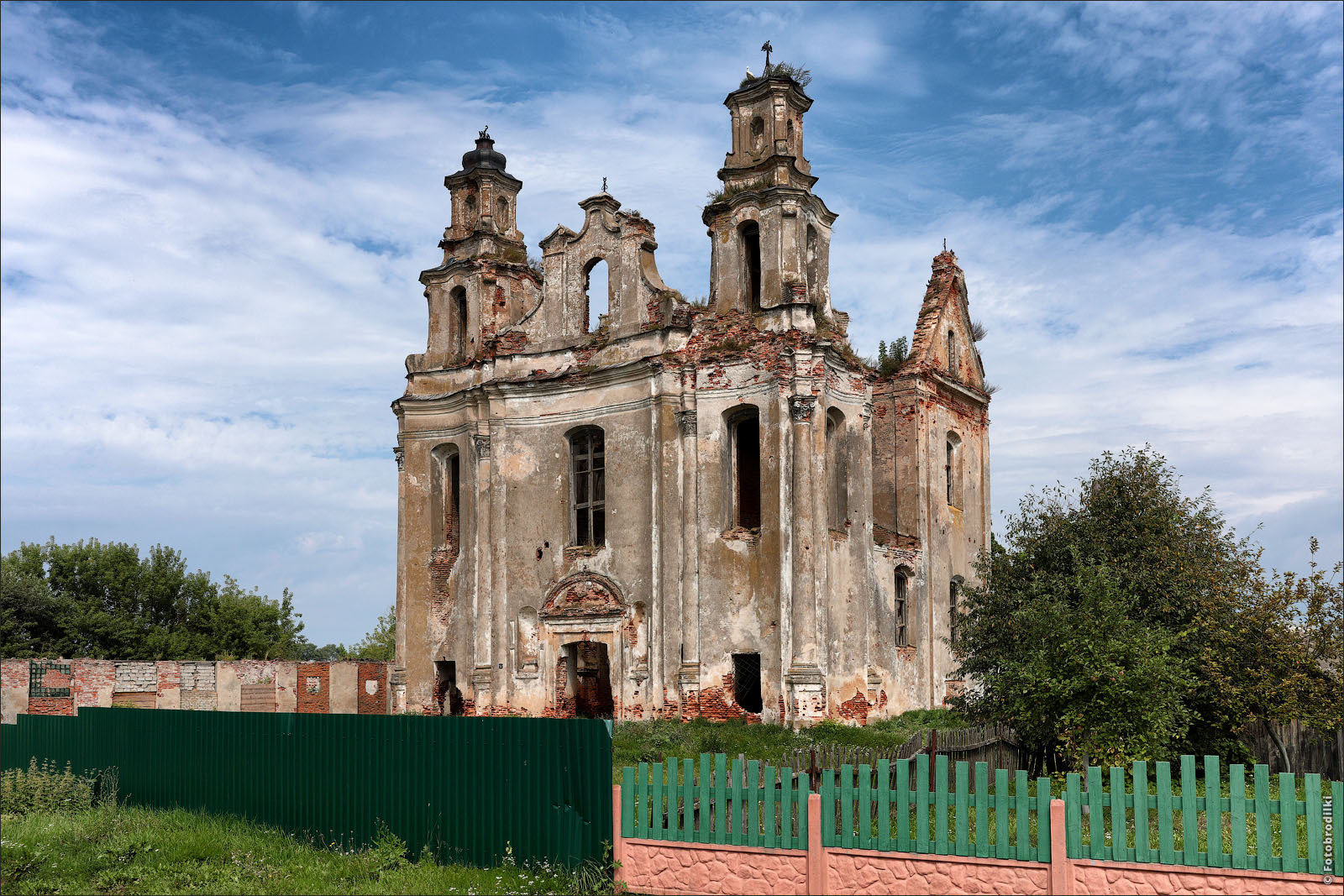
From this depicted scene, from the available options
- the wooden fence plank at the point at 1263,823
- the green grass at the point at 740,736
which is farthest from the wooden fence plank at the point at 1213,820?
the green grass at the point at 740,736

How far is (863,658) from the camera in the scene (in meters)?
26.0

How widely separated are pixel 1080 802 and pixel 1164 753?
8.73m

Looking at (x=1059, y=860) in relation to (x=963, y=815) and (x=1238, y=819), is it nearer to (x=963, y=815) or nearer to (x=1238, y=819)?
(x=963, y=815)

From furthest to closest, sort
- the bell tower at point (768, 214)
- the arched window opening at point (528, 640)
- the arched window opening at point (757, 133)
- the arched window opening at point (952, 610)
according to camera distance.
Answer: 1. the arched window opening at point (952, 610)
2. the arched window opening at point (528, 640)
3. the arched window opening at point (757, 133)
4. the bell tower at point (768, 214)

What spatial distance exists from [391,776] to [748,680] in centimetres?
1382

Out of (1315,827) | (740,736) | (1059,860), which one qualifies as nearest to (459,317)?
(740,736)

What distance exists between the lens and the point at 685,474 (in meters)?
26.1

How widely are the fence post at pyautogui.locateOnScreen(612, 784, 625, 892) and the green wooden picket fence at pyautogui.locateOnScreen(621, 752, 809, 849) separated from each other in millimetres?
58

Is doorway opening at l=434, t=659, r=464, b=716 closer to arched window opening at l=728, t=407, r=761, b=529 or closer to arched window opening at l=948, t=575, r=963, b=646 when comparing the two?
arched window opening at l=728, t=407, r=761, b=529

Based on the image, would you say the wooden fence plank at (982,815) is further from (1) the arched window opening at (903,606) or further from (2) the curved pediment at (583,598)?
(1) the arched window opening at (903,606)

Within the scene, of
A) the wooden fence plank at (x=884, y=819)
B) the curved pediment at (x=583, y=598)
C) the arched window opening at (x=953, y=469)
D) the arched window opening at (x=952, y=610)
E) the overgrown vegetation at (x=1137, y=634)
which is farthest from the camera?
the arched window opening at (x=953, y=469)

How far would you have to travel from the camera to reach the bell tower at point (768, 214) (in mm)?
26266

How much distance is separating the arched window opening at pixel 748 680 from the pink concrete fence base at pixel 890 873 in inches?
571

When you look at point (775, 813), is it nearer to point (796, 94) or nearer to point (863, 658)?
point (863, 658)
